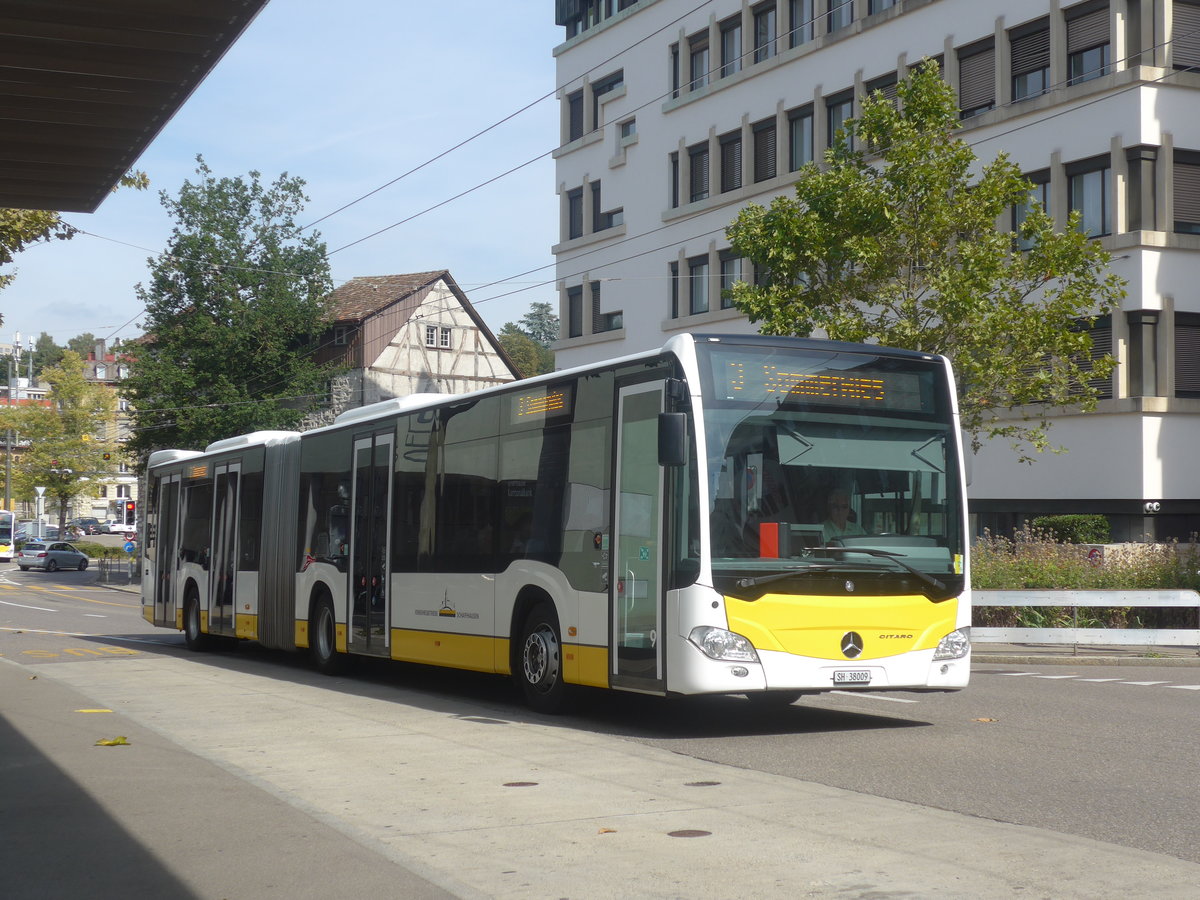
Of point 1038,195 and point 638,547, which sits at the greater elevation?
point 1038,195

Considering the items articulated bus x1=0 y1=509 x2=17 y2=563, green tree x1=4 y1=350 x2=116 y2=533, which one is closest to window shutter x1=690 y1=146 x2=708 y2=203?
articulated bus x1=0 y1=509 x2=17 y2=563

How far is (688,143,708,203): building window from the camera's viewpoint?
43469 mm

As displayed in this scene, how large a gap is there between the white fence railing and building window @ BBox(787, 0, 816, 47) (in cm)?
2171

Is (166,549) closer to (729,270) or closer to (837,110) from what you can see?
(729,270)

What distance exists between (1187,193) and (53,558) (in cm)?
6041

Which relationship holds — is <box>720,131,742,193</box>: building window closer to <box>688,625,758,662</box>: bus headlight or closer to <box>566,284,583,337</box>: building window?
<box>566,284,583,337</box>: building window

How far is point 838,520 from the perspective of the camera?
483 inches

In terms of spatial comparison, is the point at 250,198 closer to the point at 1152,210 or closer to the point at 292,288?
the point at 292,288

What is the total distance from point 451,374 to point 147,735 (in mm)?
56180

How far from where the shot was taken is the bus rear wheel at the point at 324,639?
62.0 feet

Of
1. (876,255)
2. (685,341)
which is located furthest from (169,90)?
(876,255)

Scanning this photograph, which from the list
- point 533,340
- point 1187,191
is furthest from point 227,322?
point 533,340

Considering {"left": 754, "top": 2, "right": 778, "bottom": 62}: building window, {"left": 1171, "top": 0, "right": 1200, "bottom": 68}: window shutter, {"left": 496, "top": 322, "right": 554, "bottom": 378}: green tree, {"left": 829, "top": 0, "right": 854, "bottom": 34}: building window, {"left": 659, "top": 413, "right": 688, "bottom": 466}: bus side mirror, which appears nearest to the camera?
{"left": 659, "top": 413, "right": 688, "bottom": 466}: bus side mirror

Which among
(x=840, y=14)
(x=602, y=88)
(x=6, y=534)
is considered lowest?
(x=6, y=534)
